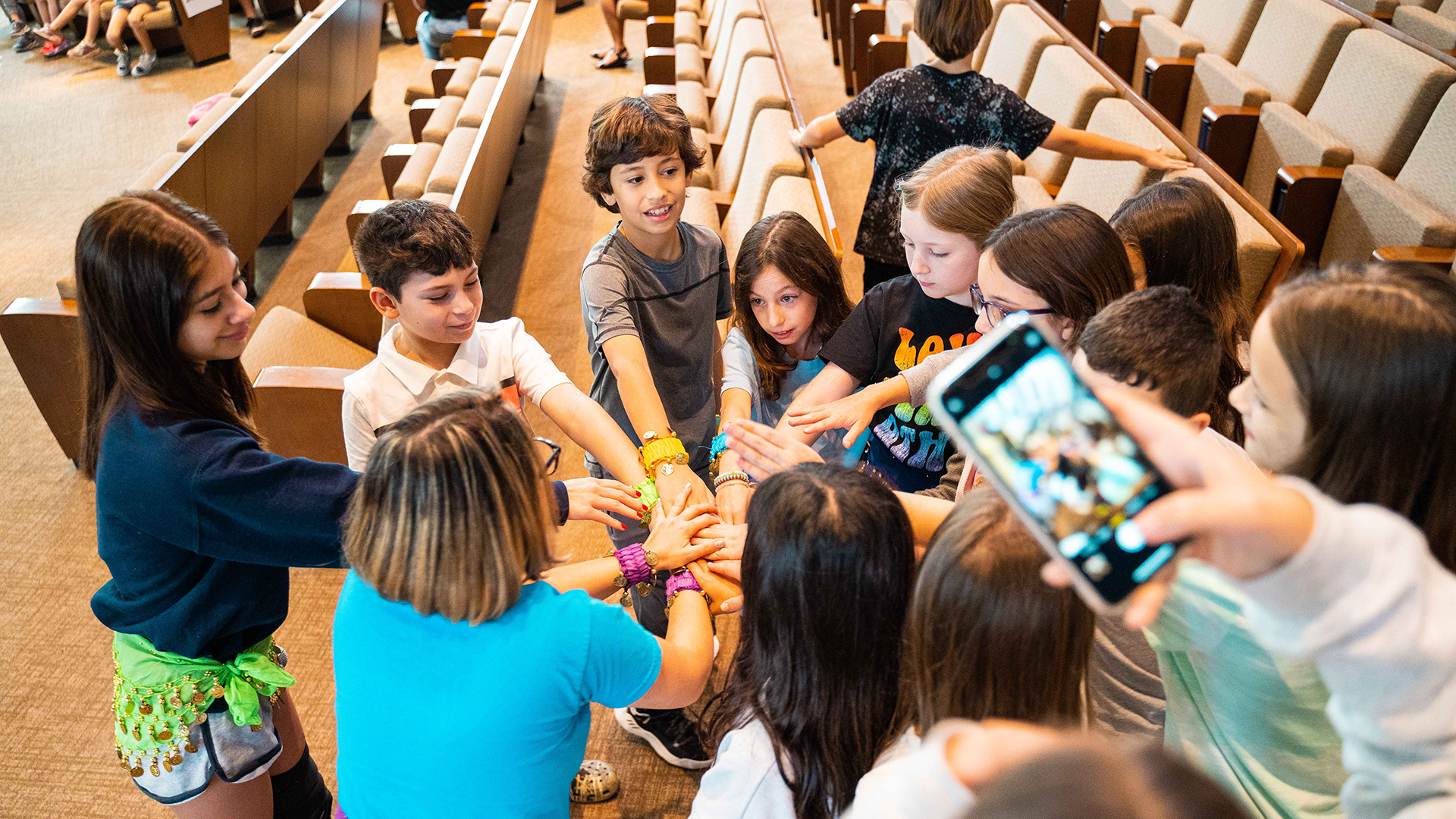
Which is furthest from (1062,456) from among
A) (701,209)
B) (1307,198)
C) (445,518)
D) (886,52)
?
(886,52)

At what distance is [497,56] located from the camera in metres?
4.57

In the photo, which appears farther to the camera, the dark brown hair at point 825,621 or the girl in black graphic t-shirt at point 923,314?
the girl in black graphic t-shirt at point 923,314

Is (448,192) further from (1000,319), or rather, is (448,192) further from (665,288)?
(1000,319)

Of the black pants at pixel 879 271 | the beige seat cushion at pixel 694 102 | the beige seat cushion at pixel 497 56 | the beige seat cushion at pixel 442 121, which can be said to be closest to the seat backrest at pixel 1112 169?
the black pants at pixel 879 271

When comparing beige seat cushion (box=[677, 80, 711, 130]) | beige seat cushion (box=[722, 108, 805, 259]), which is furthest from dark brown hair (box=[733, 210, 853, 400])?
beige seat cushion (box=[677, 80, 711, 130])

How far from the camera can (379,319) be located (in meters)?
2.94

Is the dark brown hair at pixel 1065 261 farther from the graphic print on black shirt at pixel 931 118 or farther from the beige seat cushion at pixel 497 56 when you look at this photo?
the beige seat cushion at pixel 497 56

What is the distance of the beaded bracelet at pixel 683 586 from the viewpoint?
4.59 feet

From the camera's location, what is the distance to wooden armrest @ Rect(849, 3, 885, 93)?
5.13 m

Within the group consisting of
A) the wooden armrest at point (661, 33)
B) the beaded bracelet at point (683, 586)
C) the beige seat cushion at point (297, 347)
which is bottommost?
the beige seat cushion at point (297, 347)

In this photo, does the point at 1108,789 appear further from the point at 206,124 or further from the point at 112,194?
the point at 112,194

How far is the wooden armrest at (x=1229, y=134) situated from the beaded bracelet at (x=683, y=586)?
9.06 ft

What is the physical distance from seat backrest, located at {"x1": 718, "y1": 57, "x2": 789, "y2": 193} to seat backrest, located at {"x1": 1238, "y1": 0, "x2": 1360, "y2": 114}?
1.85 m

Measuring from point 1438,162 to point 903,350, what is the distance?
2.07 meters
